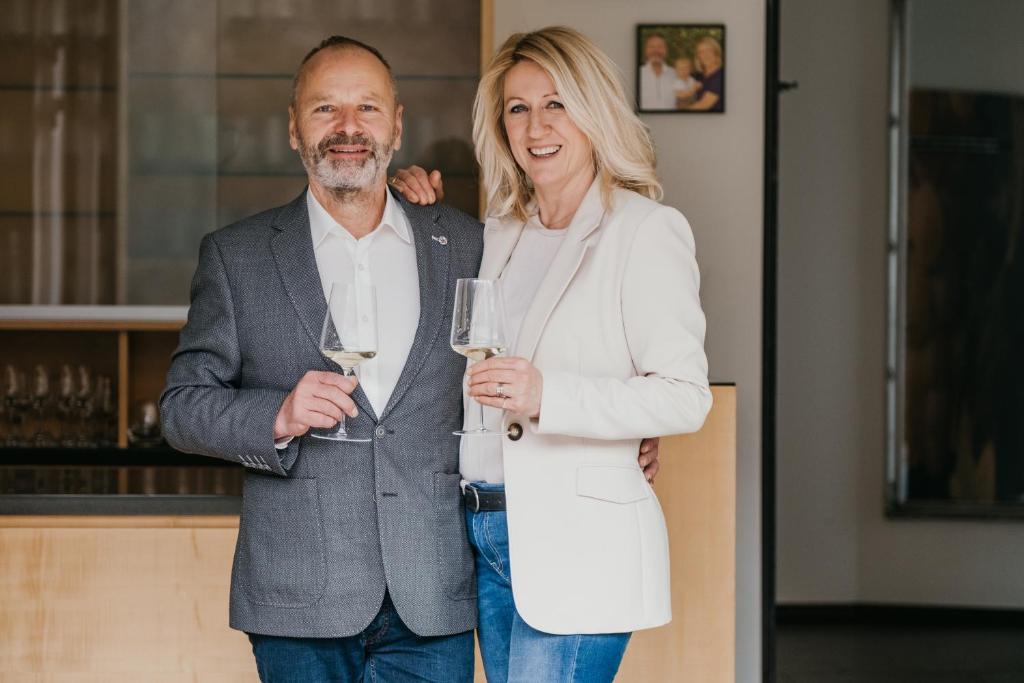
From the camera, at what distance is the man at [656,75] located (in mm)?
3355

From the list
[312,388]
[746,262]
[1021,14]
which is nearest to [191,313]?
[312,388]

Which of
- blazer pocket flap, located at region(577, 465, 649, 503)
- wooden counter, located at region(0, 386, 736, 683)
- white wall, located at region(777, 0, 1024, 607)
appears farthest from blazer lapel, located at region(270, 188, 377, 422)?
white wall, located at region(777, 0, 1024, 607)

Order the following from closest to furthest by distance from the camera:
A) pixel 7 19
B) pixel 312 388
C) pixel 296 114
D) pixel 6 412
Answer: pixel 312 388 < pixel 296 114 < pixel 6 412 < pixel 7 19

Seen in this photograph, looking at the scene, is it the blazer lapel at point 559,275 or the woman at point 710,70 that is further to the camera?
the woman at point 710,70

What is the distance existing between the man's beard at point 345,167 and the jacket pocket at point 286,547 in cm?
50

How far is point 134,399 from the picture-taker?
13.9 ft

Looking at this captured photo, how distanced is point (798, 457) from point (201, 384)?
3.70 metres

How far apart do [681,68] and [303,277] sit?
5.50 feet

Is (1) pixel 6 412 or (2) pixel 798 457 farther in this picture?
(2) pixel 798 457

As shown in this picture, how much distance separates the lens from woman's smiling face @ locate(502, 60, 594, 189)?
6.70 feet

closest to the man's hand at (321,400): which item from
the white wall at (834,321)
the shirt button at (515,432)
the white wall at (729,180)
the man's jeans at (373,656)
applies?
the shirt button at (515,432)

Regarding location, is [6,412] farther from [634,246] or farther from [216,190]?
[634,246]

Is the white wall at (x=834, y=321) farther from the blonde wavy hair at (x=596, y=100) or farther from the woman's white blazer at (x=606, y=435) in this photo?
the woman's white blazer at (x=606, y=435)

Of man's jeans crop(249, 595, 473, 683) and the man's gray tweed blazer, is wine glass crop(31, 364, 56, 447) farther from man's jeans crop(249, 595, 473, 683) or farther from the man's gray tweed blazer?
man's jeans crop(249, 595, 473, 683)
